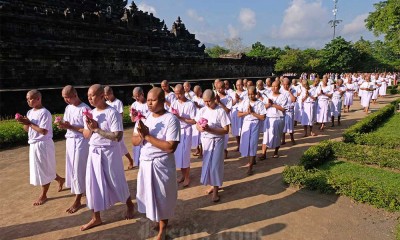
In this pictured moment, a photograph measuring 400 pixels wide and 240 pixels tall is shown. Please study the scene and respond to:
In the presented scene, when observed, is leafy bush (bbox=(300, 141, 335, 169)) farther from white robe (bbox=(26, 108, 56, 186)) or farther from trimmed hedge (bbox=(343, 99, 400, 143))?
white robe (bbox=(26, 108, 56, 186))

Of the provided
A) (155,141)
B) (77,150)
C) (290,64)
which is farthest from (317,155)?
(290,64)

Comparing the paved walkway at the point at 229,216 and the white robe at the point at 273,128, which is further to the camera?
the white robe at the point at 273,128

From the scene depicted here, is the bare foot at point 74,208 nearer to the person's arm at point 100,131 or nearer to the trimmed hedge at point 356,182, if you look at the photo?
the person's arm at point 100,131

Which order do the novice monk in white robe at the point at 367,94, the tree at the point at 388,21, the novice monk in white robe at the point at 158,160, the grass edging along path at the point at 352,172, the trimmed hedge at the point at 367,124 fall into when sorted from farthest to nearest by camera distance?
the tree at the point at 388,21 → the novice monk in white robe at the point at 367,94 → the trimmed hedge at the point at 367,124 → the grass edging along path at the point at 352,172 → the novice monk in white robe at the point at 158,160

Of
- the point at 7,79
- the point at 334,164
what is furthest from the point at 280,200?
the point at 7,79

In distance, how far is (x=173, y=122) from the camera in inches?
158

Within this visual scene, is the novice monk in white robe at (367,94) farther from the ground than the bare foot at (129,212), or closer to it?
farther from the ground

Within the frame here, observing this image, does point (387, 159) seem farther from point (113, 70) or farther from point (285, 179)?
point (113, 70)

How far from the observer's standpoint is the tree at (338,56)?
5647 cm

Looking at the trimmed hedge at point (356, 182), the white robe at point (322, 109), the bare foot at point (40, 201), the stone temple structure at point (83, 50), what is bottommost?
the bare foot at point (40, 201)

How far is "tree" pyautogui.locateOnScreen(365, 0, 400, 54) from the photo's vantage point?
96.2 ft

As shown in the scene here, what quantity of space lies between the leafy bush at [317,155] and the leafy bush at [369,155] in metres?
0.26

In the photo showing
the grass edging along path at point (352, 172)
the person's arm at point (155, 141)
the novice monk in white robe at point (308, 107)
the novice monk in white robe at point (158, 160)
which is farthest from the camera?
the novice monk in white robe at point (308, 107)

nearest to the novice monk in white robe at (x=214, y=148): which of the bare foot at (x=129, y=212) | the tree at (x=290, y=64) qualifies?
the bare foot at (x=129, y=212)
